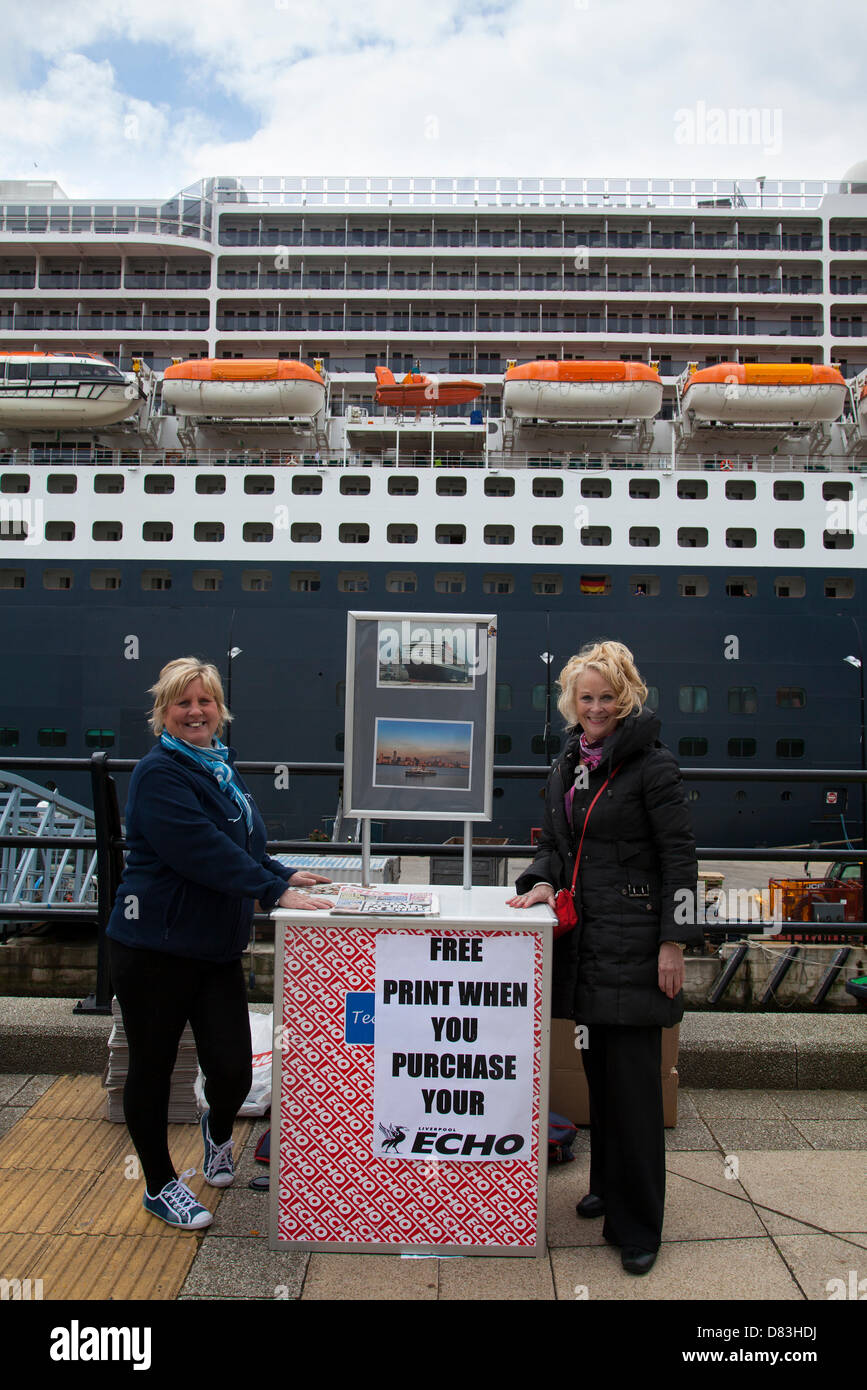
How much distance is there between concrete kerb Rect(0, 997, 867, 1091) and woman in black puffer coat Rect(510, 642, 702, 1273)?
100 centimetres

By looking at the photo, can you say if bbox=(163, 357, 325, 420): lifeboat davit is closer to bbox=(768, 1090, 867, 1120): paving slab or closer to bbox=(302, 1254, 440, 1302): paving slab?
bbox=(768, 1090, 867, 1120): paving slab

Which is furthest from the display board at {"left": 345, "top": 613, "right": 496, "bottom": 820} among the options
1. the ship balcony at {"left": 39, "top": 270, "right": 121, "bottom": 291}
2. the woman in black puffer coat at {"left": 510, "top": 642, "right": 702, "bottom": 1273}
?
the ship balcony at {"left": 39, "top": 270, "right": 121, "bottom": 291}

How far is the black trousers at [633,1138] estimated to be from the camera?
7.26ft

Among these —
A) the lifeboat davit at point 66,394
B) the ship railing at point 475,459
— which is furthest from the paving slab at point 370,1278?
the lifeboat davit at point 66,394

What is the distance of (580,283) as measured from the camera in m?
22.6

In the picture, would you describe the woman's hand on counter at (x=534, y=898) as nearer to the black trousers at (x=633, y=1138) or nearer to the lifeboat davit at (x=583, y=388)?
the black trousers at (x=633, y=1138)

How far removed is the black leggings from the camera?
2.30 metres

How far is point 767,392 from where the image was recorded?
17.4m

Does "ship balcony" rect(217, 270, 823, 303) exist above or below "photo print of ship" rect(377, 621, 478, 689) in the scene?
above

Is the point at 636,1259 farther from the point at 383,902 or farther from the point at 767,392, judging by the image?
the point at 767,392

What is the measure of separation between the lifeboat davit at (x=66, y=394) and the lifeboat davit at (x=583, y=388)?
8205 millimetres

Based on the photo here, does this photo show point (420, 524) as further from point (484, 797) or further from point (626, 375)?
point (484, 797)

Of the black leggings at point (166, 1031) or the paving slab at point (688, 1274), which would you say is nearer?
the paving slab at point (688, 1274)

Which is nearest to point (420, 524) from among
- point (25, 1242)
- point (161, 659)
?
point (161, 659)
